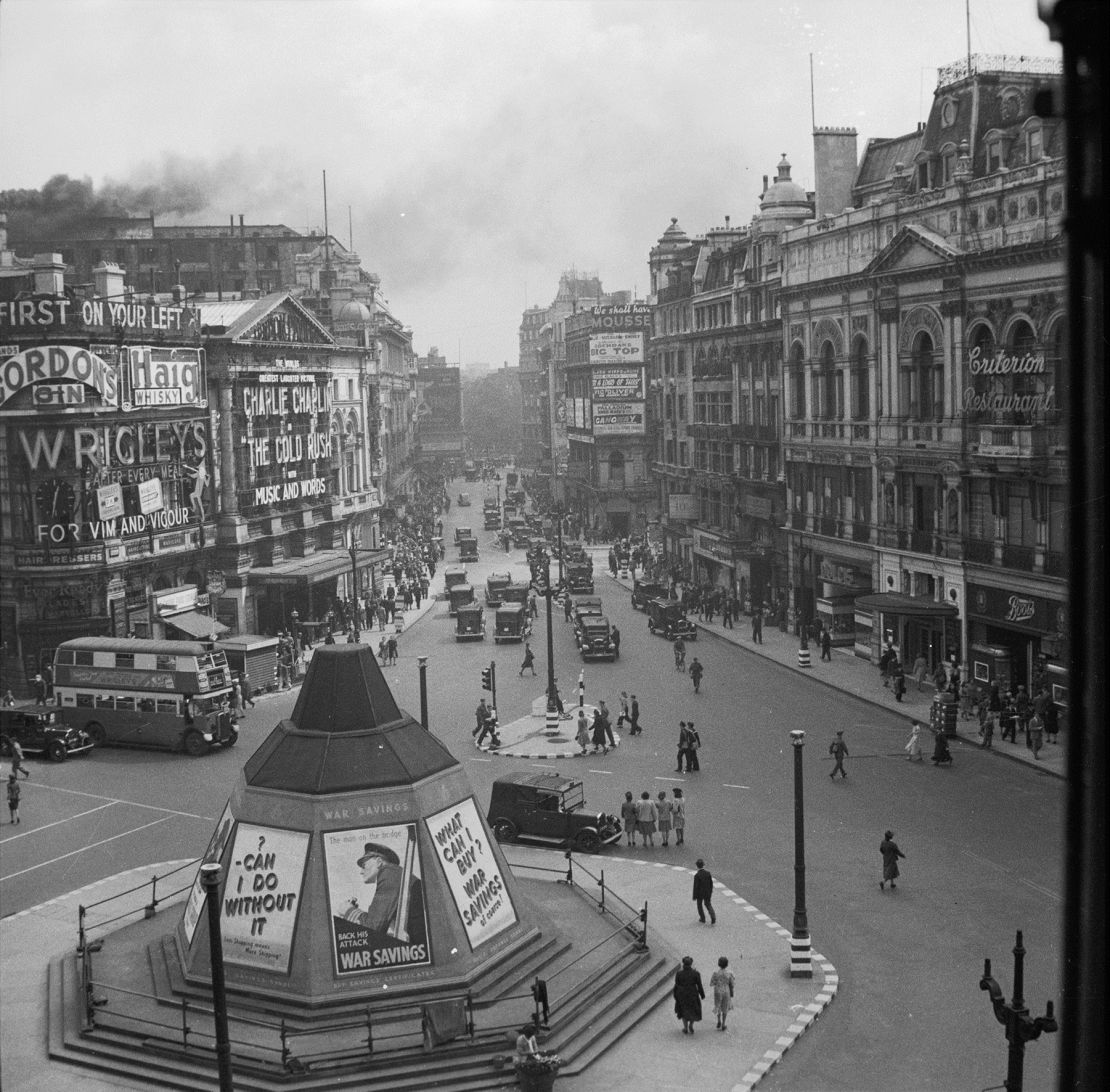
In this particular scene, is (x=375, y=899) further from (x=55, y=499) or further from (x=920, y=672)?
(x=55, y=499)

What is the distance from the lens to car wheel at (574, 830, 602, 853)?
30734 millimetres

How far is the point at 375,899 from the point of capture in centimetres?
2267

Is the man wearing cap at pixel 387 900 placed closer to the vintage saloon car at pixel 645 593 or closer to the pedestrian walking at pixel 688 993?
the pedestrian walking at pixel 688 993

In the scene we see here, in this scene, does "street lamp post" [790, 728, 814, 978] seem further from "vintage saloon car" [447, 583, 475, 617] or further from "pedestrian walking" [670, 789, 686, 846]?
"vintage saloon car" [447, 583, 475, 617]

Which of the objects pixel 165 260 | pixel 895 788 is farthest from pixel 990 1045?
pixel 165 260

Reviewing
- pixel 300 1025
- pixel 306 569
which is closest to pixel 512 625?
pixel 306 569

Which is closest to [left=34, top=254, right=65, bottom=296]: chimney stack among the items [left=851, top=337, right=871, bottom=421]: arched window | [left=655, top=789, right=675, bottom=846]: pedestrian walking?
[left=851, top=337, right=871, bottom=421]: arched window

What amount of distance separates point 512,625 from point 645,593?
36.8 feet

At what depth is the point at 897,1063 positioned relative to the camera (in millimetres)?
19578

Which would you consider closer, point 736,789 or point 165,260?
point 736,789

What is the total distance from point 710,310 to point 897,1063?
62319 millimetres

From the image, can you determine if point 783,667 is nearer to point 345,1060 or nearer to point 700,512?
Result: point 700,512

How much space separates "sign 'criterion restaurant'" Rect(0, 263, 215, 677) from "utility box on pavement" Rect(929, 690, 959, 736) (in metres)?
30.0

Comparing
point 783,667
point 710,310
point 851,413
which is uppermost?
point 710,310
